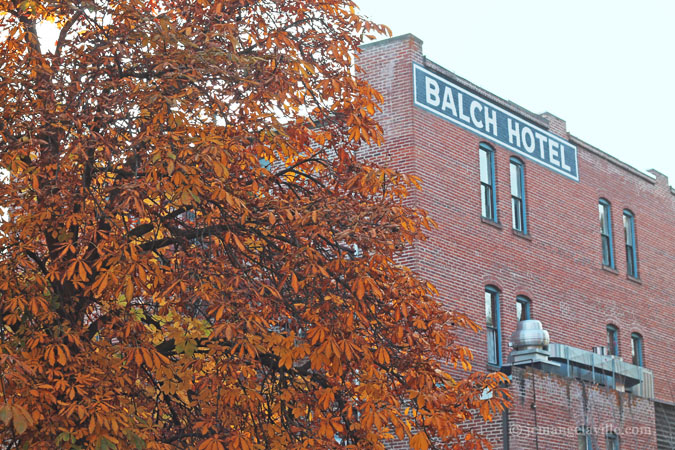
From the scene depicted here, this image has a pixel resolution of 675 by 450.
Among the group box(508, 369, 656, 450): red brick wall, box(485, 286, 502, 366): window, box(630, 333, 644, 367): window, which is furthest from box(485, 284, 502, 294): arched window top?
box(630, 333, 644, 367): window

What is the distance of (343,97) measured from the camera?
11562mm

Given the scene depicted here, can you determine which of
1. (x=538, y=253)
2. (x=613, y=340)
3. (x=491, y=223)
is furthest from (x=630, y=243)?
(x=491, y=223)

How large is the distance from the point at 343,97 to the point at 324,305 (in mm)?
2754

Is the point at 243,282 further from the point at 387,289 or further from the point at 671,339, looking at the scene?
the point at 671,339

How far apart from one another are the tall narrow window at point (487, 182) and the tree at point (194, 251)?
45.3 ft

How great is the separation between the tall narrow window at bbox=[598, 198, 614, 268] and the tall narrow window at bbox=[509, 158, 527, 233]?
419 centimetres

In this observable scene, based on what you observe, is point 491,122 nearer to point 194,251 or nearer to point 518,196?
point 518,196

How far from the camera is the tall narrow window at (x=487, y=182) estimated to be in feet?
83.5

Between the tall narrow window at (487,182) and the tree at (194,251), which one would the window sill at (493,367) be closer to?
the tall narrow window at (487,182)

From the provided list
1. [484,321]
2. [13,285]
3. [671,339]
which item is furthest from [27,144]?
[671,339]

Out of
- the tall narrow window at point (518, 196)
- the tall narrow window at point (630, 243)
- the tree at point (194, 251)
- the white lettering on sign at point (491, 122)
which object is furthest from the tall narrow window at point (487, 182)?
the tree at point (194, 251)

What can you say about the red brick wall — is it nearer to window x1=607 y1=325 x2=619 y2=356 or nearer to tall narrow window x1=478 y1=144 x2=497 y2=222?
window x1=607 y1=325 x2=619 y2=356

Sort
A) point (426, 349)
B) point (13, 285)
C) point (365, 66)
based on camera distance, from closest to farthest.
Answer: point (13, 285) < point (426, 349) < point (365, 66)

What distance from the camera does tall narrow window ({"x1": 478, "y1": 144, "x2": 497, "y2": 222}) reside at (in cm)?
2545
